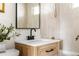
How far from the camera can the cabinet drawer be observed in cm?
100

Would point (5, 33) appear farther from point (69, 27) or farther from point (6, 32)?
point (69, 27)

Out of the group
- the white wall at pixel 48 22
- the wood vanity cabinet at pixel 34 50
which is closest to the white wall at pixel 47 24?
the white wall at pixel 48 22

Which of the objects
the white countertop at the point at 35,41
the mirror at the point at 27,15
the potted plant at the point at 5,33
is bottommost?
the white countertop at the point at 35,41

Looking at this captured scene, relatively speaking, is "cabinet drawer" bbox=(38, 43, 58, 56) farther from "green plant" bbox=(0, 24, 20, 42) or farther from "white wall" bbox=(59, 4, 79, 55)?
"green plant" bbox=(0, 24, 20, 42)

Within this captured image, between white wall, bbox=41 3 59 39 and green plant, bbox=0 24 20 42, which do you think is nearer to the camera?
green plant, bbox=0 24 20 42

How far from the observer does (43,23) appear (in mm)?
1061

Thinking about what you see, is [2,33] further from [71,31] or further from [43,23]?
[71,31]

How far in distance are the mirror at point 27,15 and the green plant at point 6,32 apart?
0.06 m

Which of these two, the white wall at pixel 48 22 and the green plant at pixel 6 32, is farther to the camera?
the white wall at pixel 48 22

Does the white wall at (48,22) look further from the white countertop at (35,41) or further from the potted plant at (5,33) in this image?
the potted plant at (5,33)

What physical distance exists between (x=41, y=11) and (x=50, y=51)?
396mm

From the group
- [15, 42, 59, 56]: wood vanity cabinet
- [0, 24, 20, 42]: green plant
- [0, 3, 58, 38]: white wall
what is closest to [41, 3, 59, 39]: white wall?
[0, 3, 58, 38]: white wall

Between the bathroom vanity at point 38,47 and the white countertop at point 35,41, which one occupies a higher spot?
the white countertop at point 35,41

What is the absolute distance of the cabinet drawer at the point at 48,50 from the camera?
100cm
